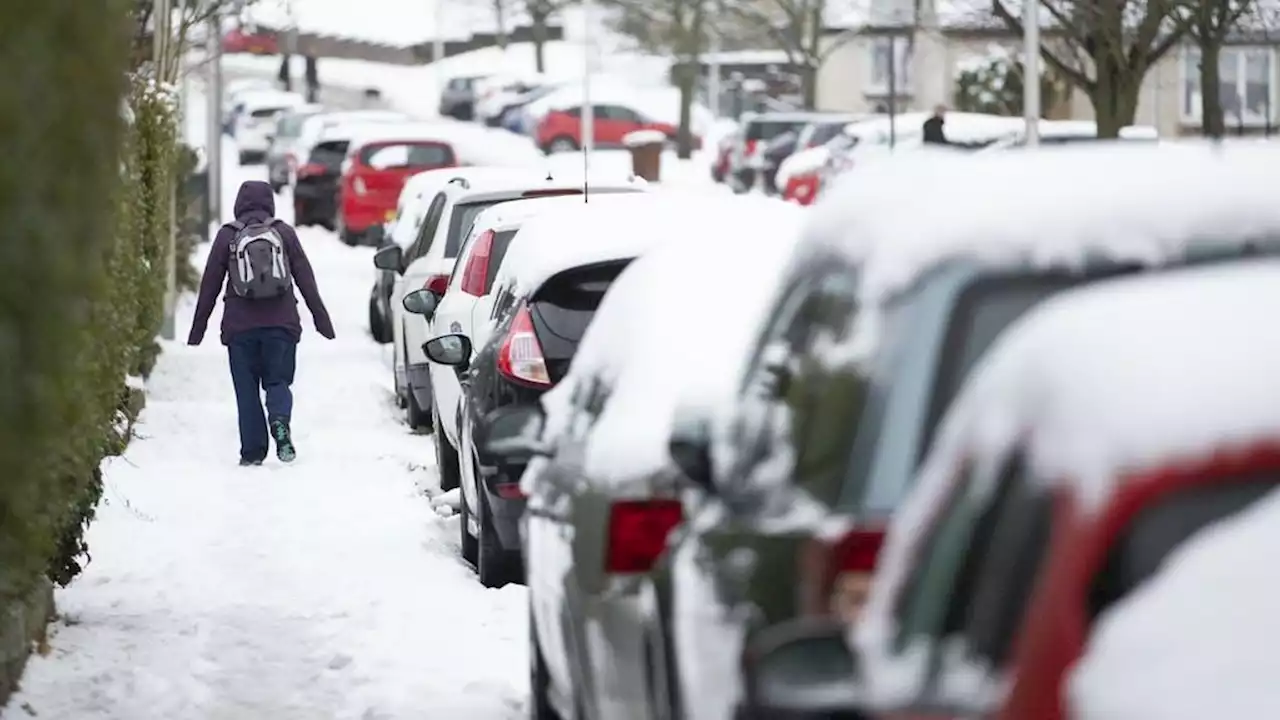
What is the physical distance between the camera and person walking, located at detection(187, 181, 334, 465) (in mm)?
15719

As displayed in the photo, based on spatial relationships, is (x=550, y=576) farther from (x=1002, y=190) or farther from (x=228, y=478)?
(x=228, y=478)

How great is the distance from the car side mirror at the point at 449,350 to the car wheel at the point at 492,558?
6.08ft

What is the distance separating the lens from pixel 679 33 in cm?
7050

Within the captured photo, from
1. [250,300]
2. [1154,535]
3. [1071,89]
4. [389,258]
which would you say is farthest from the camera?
[1071,89]

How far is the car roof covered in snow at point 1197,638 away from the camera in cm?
322

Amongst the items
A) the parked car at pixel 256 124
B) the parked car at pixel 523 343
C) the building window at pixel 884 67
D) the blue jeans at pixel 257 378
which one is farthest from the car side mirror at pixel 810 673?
the building window at pixel 884 67

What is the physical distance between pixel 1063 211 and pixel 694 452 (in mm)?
1146

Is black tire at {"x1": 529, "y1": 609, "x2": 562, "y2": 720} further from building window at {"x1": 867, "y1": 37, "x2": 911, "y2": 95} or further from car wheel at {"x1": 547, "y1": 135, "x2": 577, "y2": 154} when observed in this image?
building window at {"x1": 867, "y1": 37, "x2": 911, "y2": 95}

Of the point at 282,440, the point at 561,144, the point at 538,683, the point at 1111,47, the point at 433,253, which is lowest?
the point at 282,440

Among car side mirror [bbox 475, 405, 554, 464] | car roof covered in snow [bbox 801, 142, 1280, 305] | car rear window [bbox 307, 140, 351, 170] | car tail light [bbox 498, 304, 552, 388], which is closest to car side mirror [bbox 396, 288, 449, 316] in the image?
car tail light [bbox 498, 304, 552, 388]

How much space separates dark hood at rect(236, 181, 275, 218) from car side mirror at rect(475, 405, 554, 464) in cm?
779

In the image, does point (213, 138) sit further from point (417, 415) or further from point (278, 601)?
point (278, 601)

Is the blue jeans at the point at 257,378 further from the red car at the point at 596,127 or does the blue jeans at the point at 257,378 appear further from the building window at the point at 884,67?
the building window at the point at 884,67

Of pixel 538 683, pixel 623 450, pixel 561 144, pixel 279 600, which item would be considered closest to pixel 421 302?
pixel 279 600
